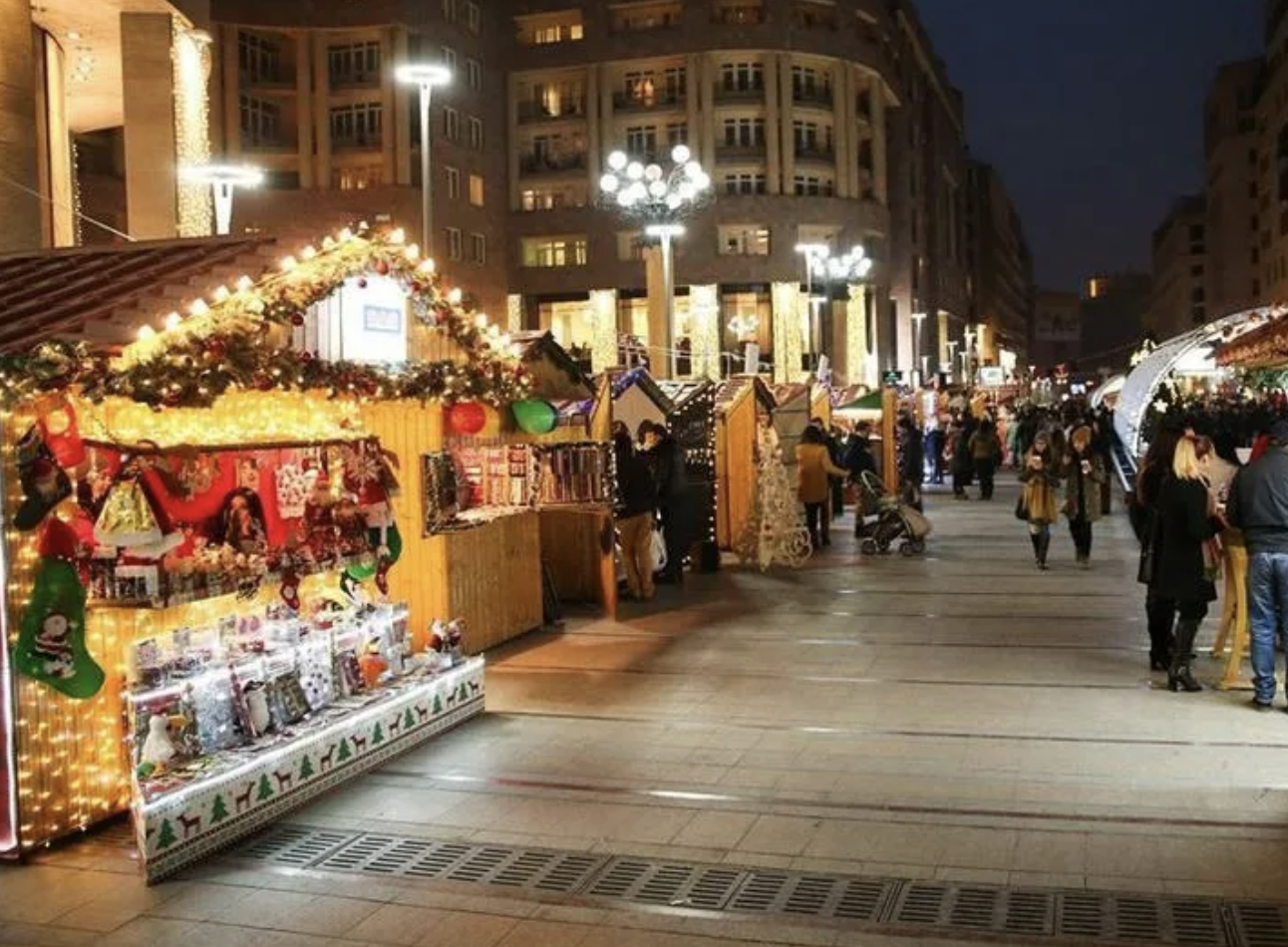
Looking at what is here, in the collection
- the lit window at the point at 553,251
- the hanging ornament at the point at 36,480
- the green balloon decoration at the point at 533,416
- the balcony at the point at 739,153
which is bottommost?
the hanging ornament at the point at 36,480

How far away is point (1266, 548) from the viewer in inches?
366

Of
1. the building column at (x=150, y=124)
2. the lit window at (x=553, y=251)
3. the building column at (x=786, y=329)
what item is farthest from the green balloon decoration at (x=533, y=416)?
the lit window at (x=553, y=251)

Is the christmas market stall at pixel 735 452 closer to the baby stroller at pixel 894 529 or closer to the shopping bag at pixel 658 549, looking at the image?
the baby stroller at pixel 894 529

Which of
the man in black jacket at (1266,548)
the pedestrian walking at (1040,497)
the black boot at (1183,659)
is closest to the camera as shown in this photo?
the man in black jacket at (1266,548)

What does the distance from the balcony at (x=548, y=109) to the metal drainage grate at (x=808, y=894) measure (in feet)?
213

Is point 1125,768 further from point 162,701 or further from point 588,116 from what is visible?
point 588,116

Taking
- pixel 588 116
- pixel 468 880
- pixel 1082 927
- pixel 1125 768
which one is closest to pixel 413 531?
pixel 468 880

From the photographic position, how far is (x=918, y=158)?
8944 cm

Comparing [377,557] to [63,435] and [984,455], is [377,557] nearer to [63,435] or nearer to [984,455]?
[63,435]

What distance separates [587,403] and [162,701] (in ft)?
26.2

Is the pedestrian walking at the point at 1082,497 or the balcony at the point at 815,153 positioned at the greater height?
the balcony at the point at 815,153

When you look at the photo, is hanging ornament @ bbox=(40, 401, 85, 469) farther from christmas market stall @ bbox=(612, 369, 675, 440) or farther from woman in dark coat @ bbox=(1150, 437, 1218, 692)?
christmas market stall @ bbox=(612, 369, 675, 440)

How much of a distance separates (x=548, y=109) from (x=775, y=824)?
65.4 m

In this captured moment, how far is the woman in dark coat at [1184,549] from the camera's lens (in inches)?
386
